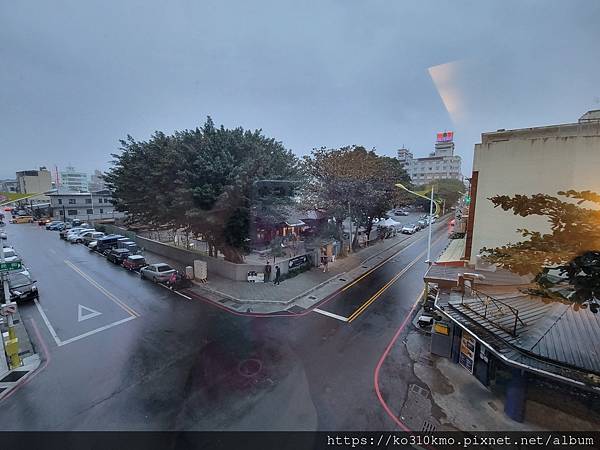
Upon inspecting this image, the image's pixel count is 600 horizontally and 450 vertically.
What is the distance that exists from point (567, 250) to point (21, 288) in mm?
24812

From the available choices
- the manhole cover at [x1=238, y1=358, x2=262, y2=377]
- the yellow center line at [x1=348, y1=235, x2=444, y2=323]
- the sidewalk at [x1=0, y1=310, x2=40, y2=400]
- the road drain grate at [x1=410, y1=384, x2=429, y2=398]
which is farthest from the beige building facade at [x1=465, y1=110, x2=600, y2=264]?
the sidewalk at [x1=0, y1=310, x2=40, y2=400]

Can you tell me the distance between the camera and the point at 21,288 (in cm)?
1554

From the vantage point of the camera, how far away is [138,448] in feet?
22.5

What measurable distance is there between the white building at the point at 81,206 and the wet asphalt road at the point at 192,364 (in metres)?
48.3

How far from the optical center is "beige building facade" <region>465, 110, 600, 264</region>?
12.5m

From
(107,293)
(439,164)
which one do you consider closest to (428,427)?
(107,293)

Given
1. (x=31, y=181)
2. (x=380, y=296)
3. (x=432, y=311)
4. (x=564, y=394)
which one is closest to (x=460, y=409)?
(x=564, y=394)

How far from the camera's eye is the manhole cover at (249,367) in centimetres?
980

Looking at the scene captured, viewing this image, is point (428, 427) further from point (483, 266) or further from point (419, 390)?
point (483, 266)

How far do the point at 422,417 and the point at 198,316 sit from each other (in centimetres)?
1113

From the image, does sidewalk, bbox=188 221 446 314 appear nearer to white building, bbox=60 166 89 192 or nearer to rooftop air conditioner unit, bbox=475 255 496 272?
rooftop air conditioner unit, bbox=475 255 496 272

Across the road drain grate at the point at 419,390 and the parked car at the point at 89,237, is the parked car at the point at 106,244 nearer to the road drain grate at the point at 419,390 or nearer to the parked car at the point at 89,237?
the parked car at the point at 89,237

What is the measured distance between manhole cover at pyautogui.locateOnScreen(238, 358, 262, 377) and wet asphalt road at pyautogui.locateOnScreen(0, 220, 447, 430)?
39 mm

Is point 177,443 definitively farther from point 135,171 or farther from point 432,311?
point 135,171
